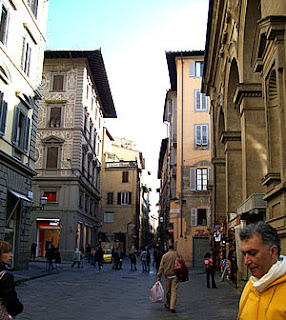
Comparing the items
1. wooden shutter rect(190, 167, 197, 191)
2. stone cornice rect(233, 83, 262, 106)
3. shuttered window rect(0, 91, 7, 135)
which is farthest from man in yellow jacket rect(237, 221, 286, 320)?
wooden shutter rect(190, 167, 197, 191)

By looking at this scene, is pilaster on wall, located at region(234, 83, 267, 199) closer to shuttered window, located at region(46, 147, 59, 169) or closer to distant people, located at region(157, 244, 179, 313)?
distant people, located at region(157, 244, 179, 313)

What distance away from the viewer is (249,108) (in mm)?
14117

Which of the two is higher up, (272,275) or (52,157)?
(52,157)

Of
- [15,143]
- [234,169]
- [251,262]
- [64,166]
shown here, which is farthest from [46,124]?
[251,262]

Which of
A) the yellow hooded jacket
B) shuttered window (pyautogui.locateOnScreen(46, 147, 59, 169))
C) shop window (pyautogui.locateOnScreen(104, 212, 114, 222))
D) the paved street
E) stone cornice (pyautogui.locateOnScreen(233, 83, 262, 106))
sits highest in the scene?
shuttered window (pyautogui.locateOnScreen(46, 147, 59, 169))

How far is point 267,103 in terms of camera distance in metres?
10.3

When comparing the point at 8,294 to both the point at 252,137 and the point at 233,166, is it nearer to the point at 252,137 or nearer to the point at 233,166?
the point at 252,137

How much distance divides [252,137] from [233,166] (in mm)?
4716

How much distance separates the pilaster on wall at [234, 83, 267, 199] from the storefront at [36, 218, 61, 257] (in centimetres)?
2436

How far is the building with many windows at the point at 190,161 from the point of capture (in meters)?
35.1

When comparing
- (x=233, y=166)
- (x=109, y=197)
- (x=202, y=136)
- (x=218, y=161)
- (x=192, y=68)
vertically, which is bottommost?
(x=233, y=166)

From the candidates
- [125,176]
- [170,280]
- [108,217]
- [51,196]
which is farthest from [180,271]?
[125,176]

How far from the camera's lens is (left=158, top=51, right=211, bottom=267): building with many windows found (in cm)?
3506

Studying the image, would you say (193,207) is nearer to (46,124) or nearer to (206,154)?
(206,154)
